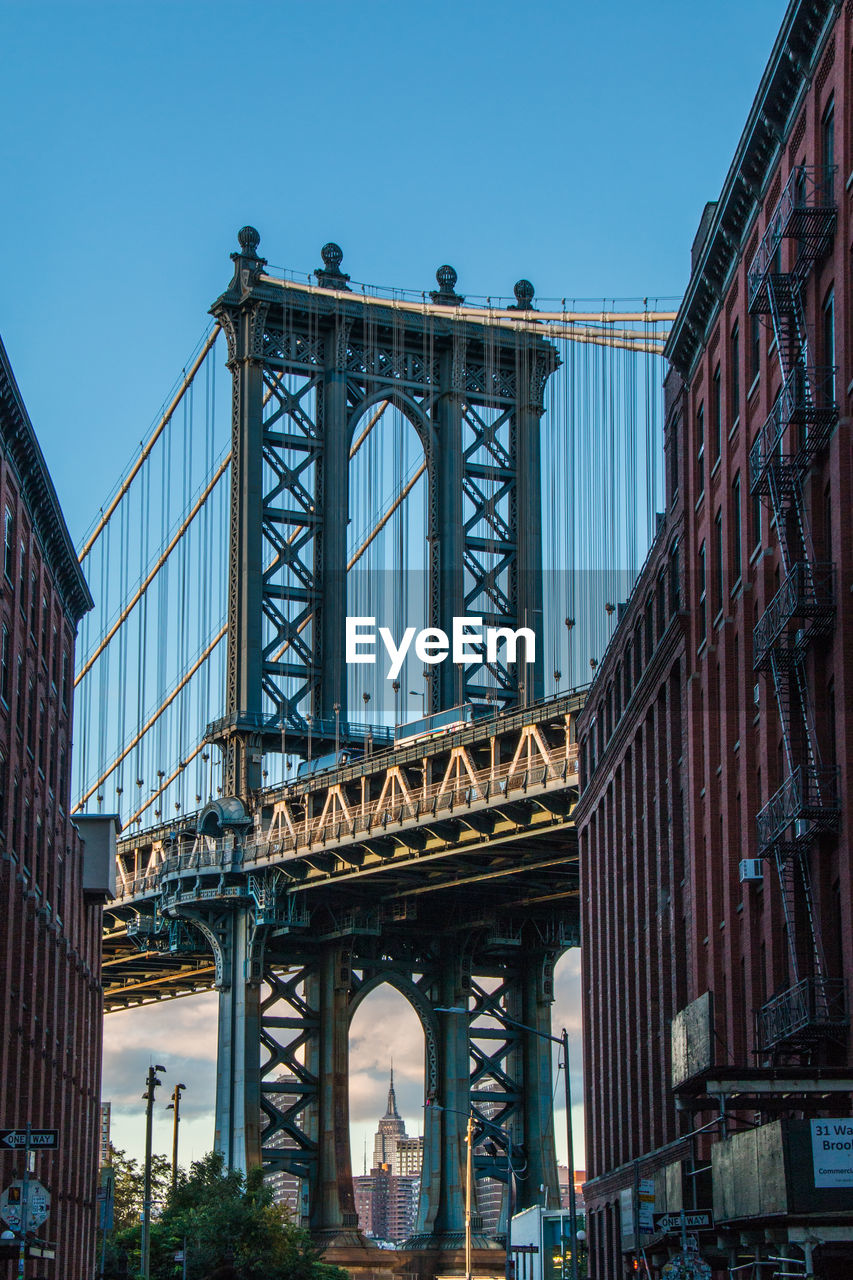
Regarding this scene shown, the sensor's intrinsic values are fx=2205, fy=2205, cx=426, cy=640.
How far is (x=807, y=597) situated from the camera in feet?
128

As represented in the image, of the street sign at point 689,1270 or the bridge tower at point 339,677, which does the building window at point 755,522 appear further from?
the bridge tower at point 339,677

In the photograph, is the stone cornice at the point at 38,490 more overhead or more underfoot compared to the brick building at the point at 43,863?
more overhead

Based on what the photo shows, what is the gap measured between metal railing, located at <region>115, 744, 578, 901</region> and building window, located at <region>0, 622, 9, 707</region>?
26596mm

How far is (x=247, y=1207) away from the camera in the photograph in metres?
78.4

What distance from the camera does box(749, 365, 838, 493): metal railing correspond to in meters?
39.3

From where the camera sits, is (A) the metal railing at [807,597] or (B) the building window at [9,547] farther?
(B) the building window at [9,547]

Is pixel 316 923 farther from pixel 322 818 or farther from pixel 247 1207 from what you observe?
pixel 247 1207

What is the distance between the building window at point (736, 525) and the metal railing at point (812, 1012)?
12623mm

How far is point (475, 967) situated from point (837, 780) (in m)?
79.3

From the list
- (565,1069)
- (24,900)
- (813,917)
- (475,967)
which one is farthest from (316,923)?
(813,917)

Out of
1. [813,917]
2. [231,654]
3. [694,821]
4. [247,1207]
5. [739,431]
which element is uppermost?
[231,654]

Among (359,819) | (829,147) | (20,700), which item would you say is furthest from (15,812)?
(359,819)

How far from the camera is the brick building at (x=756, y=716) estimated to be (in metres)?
37.2

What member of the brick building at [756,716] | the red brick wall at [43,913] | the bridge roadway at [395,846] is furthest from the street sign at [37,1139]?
the bridge roadway at [395,846]
